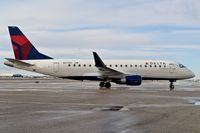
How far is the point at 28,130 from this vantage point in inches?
389

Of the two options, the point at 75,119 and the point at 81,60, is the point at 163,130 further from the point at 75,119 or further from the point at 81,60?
the point at 81,60

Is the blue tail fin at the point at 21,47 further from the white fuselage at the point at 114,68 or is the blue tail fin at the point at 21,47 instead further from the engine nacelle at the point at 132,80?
the engine nacelle at the point at 132,80

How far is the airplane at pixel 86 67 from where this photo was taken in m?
43.7

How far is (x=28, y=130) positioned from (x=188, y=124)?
14.8 feet

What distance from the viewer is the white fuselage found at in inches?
1731

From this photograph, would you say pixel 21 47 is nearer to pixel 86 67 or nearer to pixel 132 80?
pixel 86 67

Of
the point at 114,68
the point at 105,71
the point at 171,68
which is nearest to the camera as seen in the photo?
the point at 105,71

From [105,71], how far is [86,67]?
250cm

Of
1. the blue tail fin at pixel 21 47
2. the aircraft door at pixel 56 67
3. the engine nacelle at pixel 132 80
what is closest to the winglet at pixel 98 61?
the engine nacelle at pixel 132 80

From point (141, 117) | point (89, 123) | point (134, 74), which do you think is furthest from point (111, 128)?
point (134, 74)

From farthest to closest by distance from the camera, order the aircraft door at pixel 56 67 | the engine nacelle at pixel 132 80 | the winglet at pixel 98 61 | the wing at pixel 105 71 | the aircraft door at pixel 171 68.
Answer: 1. the aircraft door at pixel 171 68
2. the aircraft door at pixel 56 67
3. the wing at pixel 105 71
4. the winglet at pixel 98 61
5. the engine nacelle at pixel 132 80

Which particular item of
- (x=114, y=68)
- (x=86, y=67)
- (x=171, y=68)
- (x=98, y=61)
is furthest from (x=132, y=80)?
(x=171, y=68)

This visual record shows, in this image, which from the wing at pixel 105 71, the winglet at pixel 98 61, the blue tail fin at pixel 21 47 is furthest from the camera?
the blue tail fin at pixel 21 47

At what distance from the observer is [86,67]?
4412cm
